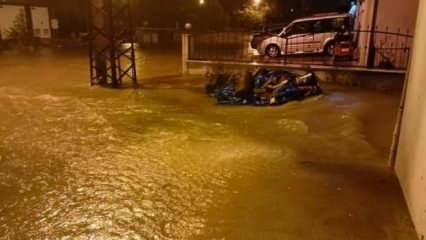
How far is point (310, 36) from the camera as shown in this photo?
1371cm

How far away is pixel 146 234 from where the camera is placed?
3.39 metres

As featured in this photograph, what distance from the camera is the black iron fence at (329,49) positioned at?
9.95 m

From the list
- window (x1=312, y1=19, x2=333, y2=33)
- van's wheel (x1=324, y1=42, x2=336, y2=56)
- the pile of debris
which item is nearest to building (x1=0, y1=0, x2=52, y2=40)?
window (x1=312, y1=19, x2=333, y2=33)

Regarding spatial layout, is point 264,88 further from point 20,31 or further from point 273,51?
point 20,31

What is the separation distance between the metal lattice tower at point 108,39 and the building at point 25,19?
14294 mm

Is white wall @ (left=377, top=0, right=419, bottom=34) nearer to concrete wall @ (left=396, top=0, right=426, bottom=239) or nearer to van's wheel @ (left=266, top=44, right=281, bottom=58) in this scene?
van's wheel @ (left=266, top=44, right=281, bottom=58)

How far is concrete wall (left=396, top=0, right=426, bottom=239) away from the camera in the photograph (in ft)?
11.0

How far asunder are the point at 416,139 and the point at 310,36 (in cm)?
1060

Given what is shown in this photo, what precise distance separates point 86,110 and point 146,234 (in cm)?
514

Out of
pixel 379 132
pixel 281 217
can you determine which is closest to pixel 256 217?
pixel 281 217

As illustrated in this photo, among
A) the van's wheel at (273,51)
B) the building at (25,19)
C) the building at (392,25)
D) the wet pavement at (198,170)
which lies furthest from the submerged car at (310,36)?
the building at (25,19)

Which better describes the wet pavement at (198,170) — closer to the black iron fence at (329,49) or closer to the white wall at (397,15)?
the black iron fence at (329,49)

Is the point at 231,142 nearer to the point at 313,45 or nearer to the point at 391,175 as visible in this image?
the point at 391,175

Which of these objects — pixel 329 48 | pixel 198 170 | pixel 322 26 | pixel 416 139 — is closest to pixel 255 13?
pixel 322 26
